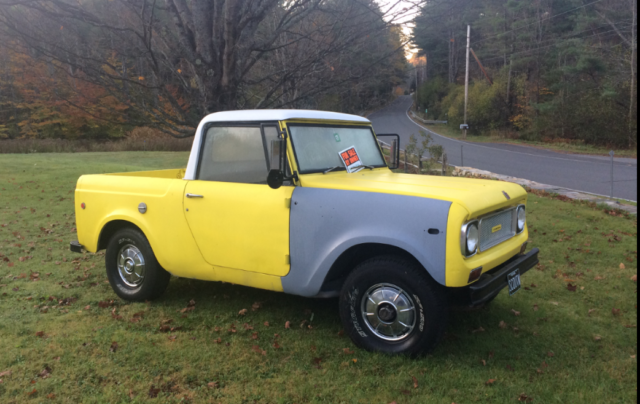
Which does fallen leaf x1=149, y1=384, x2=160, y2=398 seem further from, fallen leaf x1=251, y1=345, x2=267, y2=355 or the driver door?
A: the driver door

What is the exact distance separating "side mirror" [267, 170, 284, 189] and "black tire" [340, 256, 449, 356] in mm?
945

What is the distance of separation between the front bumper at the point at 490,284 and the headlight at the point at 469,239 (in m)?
0.24

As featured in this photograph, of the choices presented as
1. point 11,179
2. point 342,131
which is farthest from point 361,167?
point 11,179

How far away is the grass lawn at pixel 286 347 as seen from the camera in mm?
3328

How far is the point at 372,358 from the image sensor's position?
12.1 ft

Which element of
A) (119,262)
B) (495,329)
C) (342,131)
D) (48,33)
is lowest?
(495,329)

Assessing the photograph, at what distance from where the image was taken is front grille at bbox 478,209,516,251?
3.74 metres

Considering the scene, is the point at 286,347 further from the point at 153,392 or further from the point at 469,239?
the point at 469,239

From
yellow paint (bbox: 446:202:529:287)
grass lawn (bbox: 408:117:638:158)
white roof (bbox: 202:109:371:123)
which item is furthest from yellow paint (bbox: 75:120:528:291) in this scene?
grass lawn (bbox: 408:117:638:158)

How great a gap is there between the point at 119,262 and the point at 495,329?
12.9 ft

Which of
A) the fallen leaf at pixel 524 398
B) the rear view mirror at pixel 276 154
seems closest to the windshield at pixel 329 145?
the rear view mirror at pixel 276 154

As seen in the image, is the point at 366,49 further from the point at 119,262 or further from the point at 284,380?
the point at 284,380

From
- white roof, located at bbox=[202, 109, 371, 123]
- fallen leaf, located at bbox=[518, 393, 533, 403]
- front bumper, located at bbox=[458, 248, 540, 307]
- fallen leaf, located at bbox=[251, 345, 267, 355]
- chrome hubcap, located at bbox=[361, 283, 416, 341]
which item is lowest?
fallen leaf, located at bbox=[518, 393, 533, 403]

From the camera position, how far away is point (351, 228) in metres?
3.75
